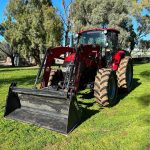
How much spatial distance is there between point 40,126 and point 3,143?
0.99 m

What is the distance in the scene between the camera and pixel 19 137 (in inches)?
214

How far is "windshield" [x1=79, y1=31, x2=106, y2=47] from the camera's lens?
8892 millimetres

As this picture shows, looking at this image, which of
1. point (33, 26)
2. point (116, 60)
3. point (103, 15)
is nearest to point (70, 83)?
point (116, 60)

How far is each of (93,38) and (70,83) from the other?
2.80 m

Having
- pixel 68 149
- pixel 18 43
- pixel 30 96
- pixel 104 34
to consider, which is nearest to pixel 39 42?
pixel 18 43

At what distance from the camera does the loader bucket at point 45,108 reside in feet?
→ 19.0

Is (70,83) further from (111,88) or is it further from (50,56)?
(111,88)

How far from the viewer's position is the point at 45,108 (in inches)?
249

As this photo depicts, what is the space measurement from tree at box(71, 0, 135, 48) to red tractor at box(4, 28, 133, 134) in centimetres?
2338

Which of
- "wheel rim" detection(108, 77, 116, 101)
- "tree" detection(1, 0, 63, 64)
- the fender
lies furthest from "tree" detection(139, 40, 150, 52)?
"wheel rim" detection(108, 77, 116, 101)

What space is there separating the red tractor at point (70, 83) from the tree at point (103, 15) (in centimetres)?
2338

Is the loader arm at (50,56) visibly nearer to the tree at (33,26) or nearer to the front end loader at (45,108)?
the front end loader at (45,108)

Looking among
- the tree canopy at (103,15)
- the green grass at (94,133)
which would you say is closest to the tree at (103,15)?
the tree canopy at (103,15)

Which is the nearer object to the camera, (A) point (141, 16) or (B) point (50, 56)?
(B) point (50, 56)
